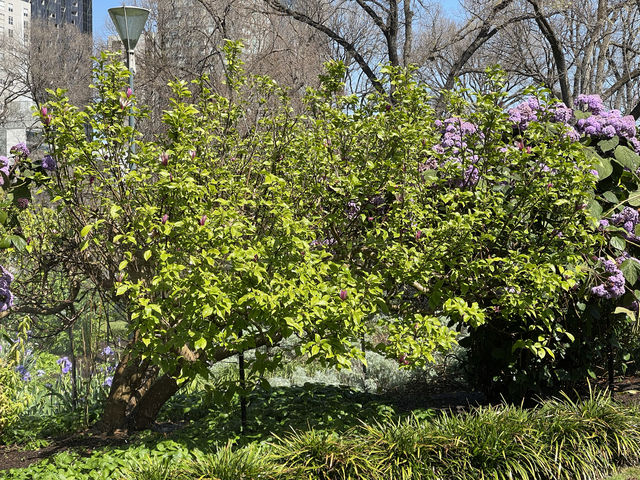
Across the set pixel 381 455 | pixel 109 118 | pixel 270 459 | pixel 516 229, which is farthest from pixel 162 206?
pixel 516 229

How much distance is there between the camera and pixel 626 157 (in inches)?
200

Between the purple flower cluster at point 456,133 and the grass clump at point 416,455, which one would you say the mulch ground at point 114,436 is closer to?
the grass clump at point 416,455

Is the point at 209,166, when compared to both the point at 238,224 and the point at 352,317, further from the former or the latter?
the point at 352,317

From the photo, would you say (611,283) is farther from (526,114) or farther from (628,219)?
(526,114)

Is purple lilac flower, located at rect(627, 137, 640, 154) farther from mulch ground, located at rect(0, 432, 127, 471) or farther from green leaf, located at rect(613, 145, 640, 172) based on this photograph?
mulch ground, located at rect(0, 432, 127, 471)

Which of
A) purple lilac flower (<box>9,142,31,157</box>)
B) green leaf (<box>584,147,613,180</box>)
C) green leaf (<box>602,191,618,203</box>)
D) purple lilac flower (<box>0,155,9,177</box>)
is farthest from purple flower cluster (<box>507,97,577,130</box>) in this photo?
purple lilac flower (<box>0,155,9,177</box>)

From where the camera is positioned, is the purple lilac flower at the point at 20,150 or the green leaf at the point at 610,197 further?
the green leaf at the point at 610,197

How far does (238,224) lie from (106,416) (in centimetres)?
273

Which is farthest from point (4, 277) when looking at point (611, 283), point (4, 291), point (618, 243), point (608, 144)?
point (608, 144)

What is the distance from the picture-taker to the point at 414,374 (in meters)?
7.61

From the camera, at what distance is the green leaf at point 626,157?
506cm

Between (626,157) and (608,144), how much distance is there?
0.16m

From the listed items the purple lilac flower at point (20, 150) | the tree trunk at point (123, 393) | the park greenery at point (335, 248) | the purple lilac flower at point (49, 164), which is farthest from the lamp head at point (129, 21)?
A: the tree trunk at point (123, 393)

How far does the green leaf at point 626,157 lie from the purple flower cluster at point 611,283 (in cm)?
76
